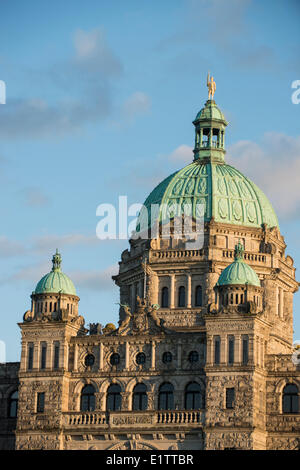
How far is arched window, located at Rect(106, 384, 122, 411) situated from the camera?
141m

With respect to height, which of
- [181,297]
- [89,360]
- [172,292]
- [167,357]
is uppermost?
[172,292]

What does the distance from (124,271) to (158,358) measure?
50.5 feet

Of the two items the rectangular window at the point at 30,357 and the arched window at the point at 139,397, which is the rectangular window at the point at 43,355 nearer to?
the rectangular window at the point at 30,357

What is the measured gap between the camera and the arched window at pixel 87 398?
14162cm

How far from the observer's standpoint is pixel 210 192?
152 m

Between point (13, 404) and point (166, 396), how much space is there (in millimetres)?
13521

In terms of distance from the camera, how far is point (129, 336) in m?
142

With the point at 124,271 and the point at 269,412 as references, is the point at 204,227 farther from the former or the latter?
the point at 269,412

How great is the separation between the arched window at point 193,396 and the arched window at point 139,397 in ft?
10.5

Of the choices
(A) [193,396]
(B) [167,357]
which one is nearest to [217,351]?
(A) [193,396]

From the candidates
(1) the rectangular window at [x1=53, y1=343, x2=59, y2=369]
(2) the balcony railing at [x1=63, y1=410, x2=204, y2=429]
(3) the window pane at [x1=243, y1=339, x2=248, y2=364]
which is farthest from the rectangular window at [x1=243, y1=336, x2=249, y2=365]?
(1) the rectangular window at [x1=53, y1=343, x2=59, y2=369]

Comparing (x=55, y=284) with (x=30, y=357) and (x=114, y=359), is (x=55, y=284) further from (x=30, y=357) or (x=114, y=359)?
(x=114, y=359)

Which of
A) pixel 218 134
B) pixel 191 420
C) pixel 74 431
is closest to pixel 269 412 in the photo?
pixel 191 420

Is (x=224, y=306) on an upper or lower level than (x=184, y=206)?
lower
